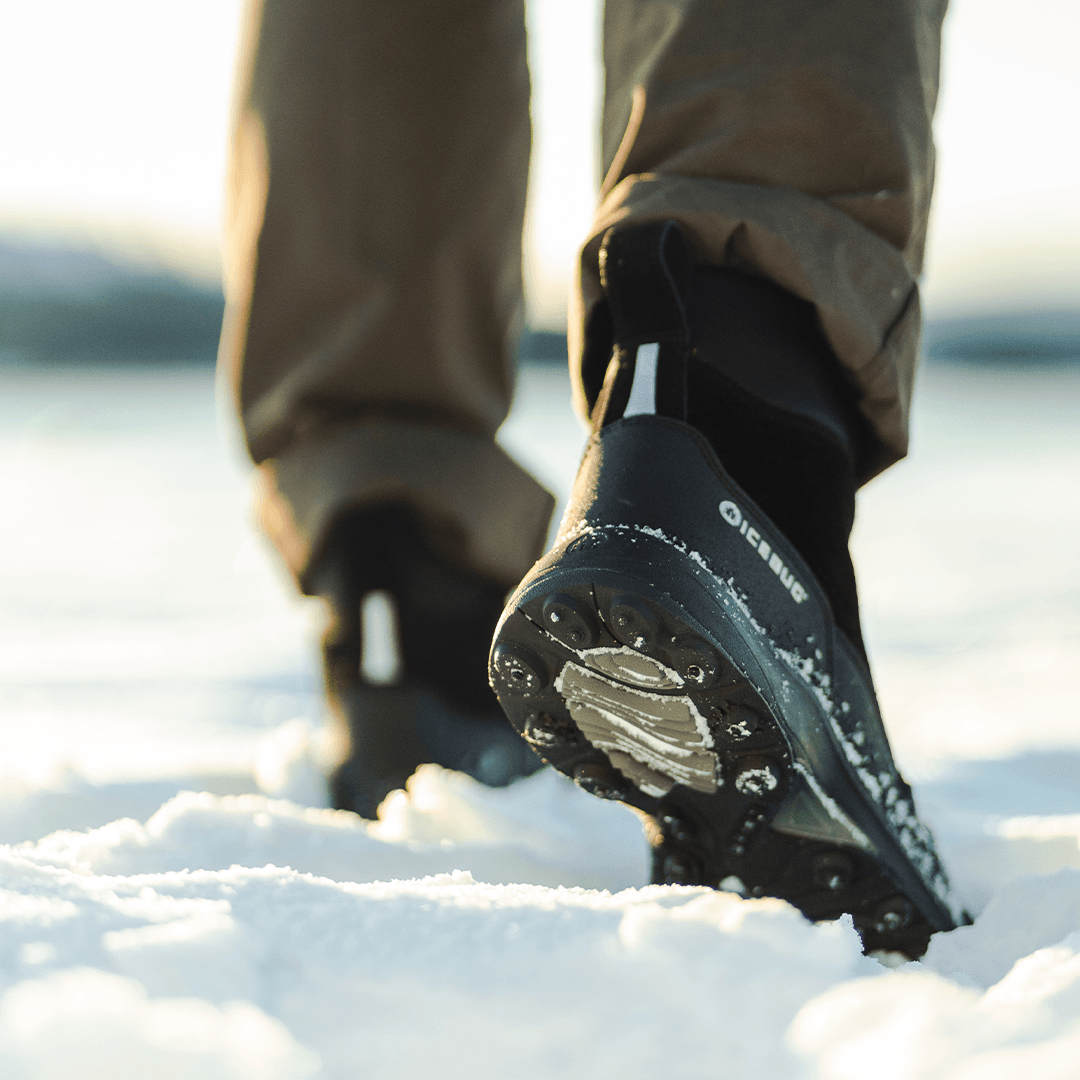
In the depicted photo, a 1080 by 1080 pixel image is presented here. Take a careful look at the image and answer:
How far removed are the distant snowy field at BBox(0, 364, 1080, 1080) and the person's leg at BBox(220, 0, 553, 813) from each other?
212 mm

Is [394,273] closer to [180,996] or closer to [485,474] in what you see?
[485,474]

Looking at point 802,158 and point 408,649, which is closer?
point 802,158

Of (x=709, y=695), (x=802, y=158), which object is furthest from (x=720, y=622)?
(x=802, y=158)

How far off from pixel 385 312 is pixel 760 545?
2.32 feet

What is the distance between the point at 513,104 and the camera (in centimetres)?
126

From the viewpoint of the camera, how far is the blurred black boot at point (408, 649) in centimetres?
112

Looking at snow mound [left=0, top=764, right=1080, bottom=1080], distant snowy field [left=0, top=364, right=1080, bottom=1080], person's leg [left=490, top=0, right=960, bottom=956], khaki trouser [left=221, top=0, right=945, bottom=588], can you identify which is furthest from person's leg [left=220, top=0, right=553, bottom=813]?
snow mound [left=0, top=764, right=1080, bottom=1080]

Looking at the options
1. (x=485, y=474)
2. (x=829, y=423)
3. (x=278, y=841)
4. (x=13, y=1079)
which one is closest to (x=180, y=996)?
(x=13, y=1079)

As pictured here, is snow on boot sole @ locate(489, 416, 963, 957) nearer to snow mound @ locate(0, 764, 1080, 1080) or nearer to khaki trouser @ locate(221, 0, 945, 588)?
snow mound @ locate(0, 764, 1080, 1080)

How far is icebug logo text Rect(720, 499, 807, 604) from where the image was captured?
2.13 feet

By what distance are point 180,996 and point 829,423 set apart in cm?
53

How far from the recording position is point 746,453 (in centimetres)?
69

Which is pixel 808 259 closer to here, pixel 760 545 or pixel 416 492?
pixel 760 545

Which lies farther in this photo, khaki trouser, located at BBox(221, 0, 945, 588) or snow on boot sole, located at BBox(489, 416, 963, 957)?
khaki trouser, located at BBox(221, 0, 945, 588)
